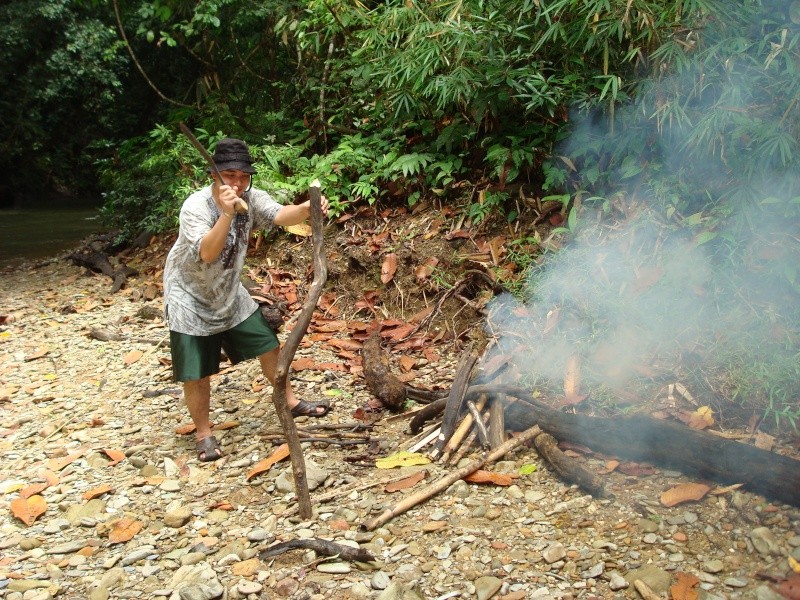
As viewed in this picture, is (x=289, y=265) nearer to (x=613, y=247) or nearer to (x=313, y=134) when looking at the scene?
(x=313, y=134)

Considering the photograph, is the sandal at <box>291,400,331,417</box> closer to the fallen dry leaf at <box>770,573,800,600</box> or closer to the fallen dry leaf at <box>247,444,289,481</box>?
the fallen dry leaf at <box>247,444,289,481</box>

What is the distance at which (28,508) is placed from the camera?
12.9ft

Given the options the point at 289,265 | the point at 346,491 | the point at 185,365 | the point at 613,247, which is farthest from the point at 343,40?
the point at 346,491

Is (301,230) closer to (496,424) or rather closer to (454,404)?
(454,404)

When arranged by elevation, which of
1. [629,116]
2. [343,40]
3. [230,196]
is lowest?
[230,196]

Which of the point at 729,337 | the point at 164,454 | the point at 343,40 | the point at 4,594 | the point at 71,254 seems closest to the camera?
the point at 4,594

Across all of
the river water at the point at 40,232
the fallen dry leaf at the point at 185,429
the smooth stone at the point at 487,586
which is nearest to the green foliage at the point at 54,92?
the river water at the point at 40,232

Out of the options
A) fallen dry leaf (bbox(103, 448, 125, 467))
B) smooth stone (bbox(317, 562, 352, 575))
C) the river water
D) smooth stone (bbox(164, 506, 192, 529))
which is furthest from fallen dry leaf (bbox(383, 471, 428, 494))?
the river water

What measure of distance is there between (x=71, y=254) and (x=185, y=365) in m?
6.29

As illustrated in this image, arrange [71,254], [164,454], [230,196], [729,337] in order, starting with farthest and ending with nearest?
[71,254] → [164,454] → [729,337] → [230,196]

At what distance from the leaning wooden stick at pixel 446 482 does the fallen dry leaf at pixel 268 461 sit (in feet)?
2.88

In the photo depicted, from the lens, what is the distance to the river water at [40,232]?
35.4ft

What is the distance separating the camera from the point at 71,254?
954 centimetres

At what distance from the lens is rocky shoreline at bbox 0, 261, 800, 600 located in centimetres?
293
